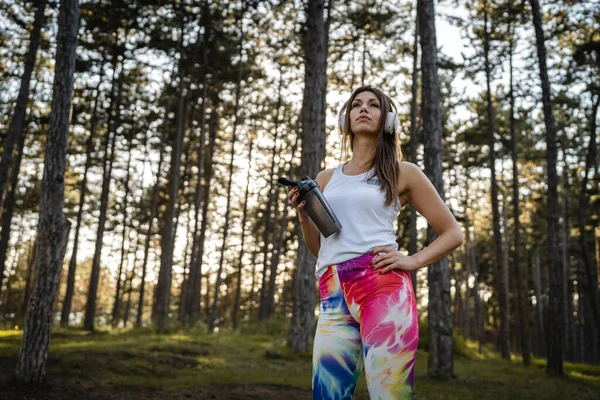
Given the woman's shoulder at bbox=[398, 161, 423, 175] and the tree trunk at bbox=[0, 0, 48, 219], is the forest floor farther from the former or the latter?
the woman's shoulder at bbox=[398, 161, 423, 175]

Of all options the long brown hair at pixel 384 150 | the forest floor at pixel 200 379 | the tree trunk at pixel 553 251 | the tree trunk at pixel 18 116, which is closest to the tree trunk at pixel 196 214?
the tree trunk at pixel 18 116

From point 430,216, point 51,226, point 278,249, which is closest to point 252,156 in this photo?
point 278,249

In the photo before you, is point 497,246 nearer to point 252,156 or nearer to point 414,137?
point 414,137

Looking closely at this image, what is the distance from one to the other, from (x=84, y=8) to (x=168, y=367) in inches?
477

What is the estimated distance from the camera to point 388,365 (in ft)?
6.49

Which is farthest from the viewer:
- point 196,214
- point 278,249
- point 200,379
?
point 278,249

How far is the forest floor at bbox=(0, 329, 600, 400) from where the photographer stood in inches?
300

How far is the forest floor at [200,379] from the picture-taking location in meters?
7.62

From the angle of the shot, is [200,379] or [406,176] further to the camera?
[200,379]

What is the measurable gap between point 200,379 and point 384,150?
25.5ft

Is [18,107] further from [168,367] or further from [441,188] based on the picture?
[441,188]

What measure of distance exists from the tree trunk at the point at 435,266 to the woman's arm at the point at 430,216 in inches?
322

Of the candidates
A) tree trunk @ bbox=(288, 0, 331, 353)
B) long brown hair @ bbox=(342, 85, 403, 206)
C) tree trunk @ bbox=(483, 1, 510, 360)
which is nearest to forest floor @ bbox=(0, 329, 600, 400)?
tree trunk @ bbox=(288, 0, 331, 353)

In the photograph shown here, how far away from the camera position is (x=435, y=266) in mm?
10484
